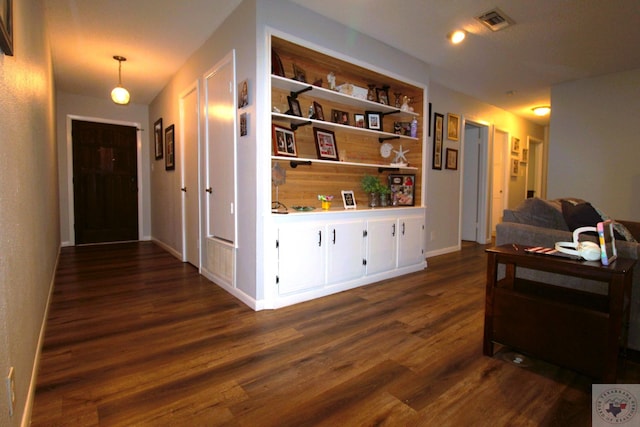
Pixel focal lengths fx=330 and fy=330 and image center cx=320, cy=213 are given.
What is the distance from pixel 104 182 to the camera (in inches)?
232

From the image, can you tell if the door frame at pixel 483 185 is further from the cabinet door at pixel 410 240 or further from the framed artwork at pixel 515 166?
the cabinet door at pixel 410 240

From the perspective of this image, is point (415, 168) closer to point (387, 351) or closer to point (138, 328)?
point (387, 351)

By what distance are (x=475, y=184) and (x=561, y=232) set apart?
13.8 feet

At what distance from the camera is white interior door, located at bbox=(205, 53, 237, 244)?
3.04 metres

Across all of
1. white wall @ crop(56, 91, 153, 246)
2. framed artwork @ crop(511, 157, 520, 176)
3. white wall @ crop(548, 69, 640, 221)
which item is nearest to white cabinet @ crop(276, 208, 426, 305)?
white wall @ crop(548, 69, 640, 221)

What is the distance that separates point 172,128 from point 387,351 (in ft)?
13.7

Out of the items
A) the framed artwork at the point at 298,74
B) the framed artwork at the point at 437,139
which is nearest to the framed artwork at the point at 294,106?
the framed artwork at the point at 298,74

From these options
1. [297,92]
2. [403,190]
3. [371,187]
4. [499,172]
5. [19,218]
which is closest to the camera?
[19,218]

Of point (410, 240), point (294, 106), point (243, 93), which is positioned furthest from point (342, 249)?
point (243, 93)

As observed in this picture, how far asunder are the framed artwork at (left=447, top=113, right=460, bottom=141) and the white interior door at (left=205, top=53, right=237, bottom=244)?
11.4 feet

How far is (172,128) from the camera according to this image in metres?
4.68

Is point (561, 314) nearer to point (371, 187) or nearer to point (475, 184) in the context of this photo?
point (371, 187)

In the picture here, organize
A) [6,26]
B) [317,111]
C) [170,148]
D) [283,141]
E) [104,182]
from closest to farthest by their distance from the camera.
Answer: [6,26]
[283,141]
[317,111]
[170,148]
[104,182]

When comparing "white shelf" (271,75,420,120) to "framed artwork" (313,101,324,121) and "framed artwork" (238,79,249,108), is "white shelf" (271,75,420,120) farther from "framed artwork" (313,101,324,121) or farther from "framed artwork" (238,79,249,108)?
"framed artwork" (238,79,249,108)
